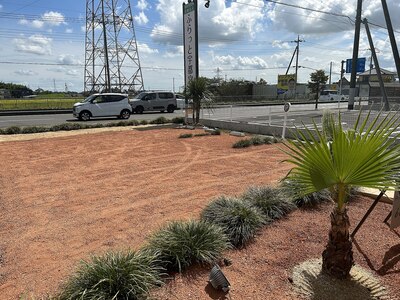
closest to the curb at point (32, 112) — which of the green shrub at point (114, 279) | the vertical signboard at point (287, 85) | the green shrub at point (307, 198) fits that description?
the green shrub at point (307, 198)

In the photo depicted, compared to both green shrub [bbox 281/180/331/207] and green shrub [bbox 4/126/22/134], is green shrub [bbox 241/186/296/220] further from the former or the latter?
green shrub [bbox 4/126/22/134]

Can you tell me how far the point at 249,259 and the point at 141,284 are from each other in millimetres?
1079

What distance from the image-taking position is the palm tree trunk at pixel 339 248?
96.8 inches

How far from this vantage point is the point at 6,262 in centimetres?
325

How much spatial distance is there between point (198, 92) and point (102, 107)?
322 inches

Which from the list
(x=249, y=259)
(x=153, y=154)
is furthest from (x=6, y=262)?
(x=153, y=154)

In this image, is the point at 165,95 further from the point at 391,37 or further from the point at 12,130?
the point at 391,37

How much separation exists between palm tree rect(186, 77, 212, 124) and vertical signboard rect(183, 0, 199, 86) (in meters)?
0.97

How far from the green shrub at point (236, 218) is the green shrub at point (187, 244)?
16 cm

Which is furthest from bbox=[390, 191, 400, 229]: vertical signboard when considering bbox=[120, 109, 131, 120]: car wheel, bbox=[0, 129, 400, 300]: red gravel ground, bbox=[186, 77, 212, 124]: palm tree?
bbox=[120, 109, 131, 120]: car wheel

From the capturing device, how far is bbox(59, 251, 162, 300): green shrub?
240 centimetres

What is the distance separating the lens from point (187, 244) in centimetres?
306

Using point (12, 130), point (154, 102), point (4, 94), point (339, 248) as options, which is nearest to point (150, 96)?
point (154, 102)

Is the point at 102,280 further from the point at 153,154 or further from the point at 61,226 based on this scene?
the point at 153,154
